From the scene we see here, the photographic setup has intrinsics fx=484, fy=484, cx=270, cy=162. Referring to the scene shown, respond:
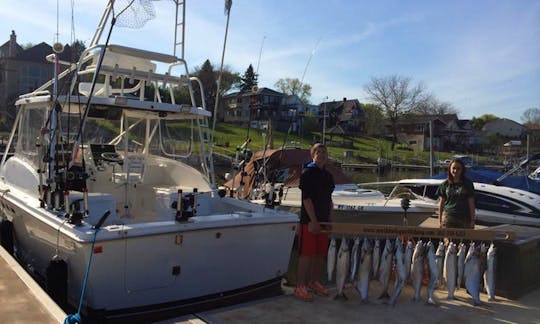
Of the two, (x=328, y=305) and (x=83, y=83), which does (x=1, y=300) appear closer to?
(x=328, y=305)

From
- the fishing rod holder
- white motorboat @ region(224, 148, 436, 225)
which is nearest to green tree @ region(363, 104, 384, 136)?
white motorboat @ region(224, 148, 436, 225)

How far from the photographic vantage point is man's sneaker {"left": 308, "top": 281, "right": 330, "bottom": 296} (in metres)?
5.28

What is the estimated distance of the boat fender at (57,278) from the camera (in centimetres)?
490

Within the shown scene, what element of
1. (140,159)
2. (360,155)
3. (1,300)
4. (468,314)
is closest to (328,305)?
(468,314)

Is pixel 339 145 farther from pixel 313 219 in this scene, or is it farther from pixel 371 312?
pixel 371 312

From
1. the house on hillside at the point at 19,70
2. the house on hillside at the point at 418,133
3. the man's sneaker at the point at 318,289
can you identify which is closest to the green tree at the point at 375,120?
the house on hillside at the point at 418,133

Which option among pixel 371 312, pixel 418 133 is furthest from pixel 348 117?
pixel 371 312

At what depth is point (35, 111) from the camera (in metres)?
6.88

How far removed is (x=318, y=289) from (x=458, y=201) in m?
2.02

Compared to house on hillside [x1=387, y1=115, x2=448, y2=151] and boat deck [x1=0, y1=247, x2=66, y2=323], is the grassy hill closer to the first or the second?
house on hillside [x1=387, y1=115, x2=448, y2=151]

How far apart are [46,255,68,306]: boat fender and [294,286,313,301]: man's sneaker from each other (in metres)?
2.40

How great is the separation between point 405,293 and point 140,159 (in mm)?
4164

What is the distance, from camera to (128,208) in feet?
22.8

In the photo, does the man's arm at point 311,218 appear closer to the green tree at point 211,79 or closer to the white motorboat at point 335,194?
the white motorboat at point 335,194
